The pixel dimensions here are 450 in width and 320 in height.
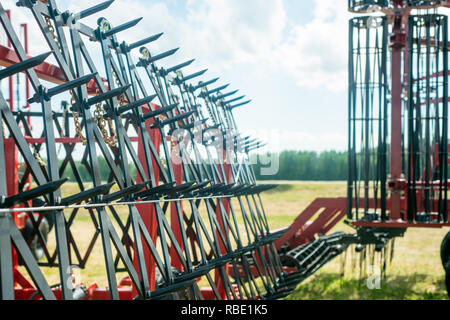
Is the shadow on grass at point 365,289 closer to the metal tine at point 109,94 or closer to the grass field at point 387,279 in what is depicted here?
the grass field at point 387,279

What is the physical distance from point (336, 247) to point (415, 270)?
2273 millimetres

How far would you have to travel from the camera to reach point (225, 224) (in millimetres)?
5703

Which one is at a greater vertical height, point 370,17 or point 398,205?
point 370,17

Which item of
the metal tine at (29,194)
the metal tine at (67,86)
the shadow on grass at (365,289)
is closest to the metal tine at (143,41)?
the metal tine at (67,86)

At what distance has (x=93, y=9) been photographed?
362 centimetres

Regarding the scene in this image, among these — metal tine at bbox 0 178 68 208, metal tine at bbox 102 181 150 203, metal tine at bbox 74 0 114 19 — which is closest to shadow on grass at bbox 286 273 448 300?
metal tine at bbox 102 181 150 203

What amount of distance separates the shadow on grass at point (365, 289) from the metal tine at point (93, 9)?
5.65 m

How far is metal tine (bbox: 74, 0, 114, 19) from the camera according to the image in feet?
11.8

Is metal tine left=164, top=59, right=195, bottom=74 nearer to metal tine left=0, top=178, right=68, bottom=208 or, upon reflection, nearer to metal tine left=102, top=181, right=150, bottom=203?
metal tine left=102, top=181, right=150, bottom=203

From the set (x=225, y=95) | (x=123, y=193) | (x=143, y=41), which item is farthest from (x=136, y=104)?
(x=225, y=95)

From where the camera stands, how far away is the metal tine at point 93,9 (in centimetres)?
361
